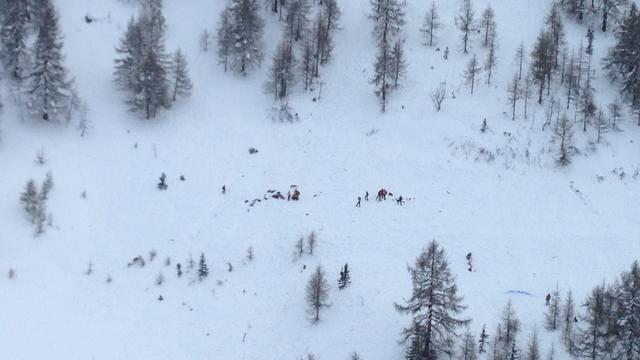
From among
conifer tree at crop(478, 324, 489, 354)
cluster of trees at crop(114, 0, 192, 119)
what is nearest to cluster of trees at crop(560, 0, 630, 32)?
cluster of trees at crop(114, 0, 192, 119)

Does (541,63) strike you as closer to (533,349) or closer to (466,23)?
(466,23)

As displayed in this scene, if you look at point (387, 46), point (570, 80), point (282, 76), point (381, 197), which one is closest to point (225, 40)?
point (282, 76)

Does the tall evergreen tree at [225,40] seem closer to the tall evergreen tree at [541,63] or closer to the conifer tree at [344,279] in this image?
the tall evergreen tree at [541,63]

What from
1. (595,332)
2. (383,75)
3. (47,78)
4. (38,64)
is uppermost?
(383,75)

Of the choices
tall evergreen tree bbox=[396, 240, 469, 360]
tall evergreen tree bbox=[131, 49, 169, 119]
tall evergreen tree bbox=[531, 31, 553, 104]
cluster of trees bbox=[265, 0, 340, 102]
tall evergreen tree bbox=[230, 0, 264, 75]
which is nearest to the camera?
tall evergreen tree bbox=[396, 240, 469, 360]

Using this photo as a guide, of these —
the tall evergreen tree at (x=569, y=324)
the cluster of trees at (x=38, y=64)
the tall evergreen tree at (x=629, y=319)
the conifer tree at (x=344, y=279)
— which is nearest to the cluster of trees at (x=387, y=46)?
the conifer tree at (x=344, y=279)

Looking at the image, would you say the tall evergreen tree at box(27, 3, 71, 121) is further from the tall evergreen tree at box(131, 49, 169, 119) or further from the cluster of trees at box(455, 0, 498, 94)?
the cluster of trees at box(455, 0, 498, 94)
